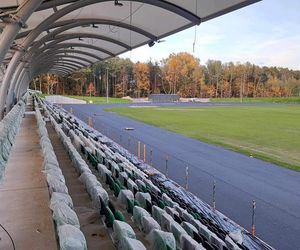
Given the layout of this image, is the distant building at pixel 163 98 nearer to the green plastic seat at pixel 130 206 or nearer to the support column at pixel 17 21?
the support column at pixel 17 21

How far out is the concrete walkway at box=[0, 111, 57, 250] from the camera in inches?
150

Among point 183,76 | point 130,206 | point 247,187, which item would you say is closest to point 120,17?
point 247,187

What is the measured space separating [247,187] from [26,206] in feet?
30.4

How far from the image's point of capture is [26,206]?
15.9ft

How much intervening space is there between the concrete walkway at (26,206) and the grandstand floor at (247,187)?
5.54m

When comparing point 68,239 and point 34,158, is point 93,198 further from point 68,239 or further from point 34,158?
point 34,158

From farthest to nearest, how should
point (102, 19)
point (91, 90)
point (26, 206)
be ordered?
point (91, 90)
point (102, 19)
point (26, 206)

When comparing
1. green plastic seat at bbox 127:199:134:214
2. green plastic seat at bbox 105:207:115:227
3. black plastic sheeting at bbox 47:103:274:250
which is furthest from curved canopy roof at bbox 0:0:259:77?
black plastic sheeting at bbox 47:103:274:250

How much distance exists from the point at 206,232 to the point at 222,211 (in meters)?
3.54

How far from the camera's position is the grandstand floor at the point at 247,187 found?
9.05 meters

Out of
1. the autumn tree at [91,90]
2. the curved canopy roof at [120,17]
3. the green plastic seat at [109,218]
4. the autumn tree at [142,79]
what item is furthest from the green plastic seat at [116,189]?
the autumn tree at [142,79]

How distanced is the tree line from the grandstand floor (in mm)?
82670

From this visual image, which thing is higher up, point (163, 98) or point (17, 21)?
point (17, 21)

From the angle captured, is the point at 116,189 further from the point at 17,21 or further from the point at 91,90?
the point at 91,90
